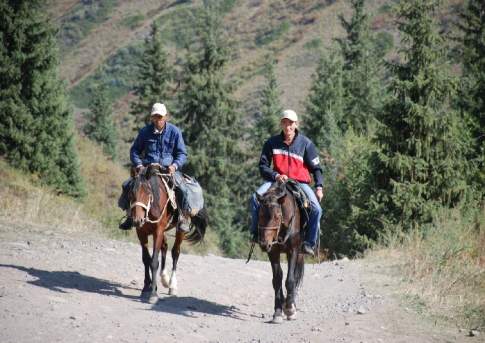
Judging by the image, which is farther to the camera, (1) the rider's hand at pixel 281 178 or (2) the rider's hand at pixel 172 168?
(2) the rider's hand at pixel 172 168

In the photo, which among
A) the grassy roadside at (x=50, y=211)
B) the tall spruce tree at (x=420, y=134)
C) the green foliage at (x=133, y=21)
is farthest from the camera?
the green foliage at (x=133, y=21)

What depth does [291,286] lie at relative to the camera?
9508 mm

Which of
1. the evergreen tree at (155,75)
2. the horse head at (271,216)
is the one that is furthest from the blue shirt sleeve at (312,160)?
the evergreen tree at (155,75)

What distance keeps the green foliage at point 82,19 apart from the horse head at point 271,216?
14195 centimetres

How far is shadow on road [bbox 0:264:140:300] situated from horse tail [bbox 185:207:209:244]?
180 centimetres

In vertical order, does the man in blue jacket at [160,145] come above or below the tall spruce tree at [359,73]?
below

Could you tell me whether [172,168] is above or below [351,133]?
below

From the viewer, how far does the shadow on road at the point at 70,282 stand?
994 cm

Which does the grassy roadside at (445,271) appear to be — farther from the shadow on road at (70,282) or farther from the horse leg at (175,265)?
the shadow on road at (70,282)

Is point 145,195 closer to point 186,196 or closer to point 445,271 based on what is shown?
point 186,196

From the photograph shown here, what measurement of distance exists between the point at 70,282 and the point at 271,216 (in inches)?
156

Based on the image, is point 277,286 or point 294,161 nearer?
point 277,286

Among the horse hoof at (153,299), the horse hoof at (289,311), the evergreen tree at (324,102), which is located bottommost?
the horse hoof at (153,299)

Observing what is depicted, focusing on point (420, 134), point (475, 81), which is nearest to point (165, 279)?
point (420, 134)
